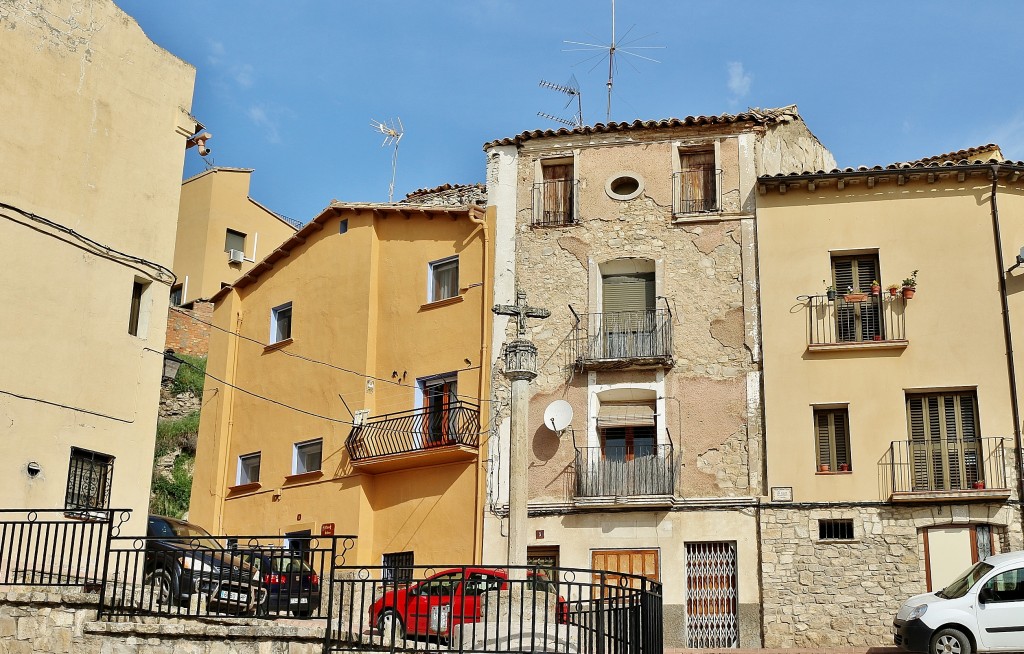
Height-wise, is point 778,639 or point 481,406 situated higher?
point 481,406

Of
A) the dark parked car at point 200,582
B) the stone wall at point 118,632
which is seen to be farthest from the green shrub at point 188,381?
the stone wall at point 118,632

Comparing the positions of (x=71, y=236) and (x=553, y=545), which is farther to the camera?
A: (x=553, y=545)

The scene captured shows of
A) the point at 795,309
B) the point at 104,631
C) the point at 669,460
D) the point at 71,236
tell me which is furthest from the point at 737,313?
the point at 104,631

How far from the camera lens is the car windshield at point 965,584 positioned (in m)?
19.3

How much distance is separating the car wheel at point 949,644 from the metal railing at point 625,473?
6782 mm

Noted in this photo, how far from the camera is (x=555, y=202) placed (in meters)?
27.9

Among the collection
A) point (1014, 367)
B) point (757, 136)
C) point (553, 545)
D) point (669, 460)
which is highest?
point (757, 136)

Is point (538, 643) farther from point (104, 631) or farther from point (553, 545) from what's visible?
point (553, 545)

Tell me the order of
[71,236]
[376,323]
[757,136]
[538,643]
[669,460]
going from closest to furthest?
[538,643] < [71,236] < [669,460] < [757,136] < [376,323]

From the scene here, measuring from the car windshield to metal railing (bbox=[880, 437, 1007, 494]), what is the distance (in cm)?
387

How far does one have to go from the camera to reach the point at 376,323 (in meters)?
28.9

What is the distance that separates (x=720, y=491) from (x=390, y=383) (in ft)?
25.6

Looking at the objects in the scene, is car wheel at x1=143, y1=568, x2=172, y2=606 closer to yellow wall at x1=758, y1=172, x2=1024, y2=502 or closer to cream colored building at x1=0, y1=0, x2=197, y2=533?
cream colored building at x1=0, y1=0, x2=197, y2=533

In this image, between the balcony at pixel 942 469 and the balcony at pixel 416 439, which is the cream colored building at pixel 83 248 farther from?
the balcony at pixel 942 469
